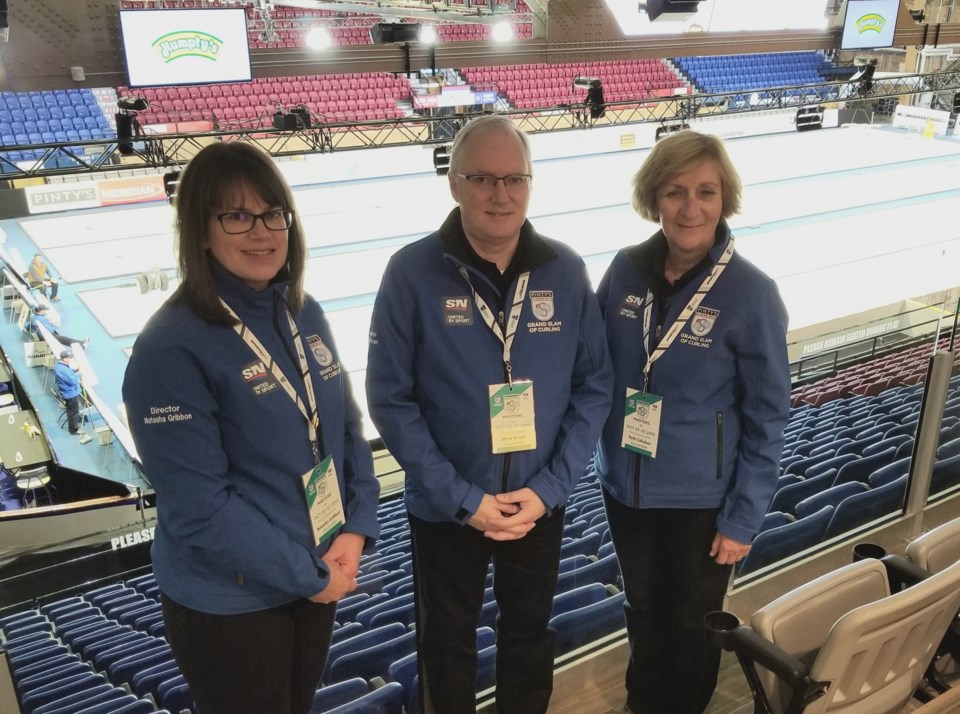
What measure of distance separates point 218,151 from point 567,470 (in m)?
1.05

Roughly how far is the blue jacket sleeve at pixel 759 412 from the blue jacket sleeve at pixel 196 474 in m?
1.08

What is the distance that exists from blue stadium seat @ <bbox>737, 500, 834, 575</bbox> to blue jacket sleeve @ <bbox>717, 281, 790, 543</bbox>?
0.73m

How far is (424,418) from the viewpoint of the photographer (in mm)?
1911

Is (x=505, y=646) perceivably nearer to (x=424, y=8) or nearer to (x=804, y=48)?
(x=804, y=48)

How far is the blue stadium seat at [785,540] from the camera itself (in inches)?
108

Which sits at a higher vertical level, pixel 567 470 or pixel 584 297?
pixel 584 297

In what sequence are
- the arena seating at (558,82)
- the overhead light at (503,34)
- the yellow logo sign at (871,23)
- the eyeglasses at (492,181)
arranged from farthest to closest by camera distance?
the arena seating at (558,82), the yellow logo sign at (871,23), the overhead light at (503,34), the eyeglasses at (492,181)

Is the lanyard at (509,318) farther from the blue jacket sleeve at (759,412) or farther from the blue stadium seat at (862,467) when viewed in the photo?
the blue stadium seat at (862,467)

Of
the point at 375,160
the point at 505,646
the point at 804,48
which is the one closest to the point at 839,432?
the point at 505,646

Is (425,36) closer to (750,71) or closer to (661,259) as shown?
(661,259)

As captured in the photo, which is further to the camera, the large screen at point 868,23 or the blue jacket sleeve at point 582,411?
the large screen at point 868,23

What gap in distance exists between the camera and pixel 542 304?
6.24 feet

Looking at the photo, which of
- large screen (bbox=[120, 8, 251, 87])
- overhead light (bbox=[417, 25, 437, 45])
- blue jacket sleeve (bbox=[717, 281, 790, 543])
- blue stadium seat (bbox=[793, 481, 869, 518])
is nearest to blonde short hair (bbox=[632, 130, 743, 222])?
blue jacket sleeve (bbox=[717, 281, 790, 543])

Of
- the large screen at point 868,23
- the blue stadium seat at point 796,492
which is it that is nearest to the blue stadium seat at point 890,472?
the blue stadium seat at point 796,492
